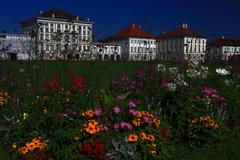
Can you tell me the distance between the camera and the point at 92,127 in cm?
418

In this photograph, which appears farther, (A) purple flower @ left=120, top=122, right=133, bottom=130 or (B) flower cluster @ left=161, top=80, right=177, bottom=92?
(B) flower cluster @ left=161, top=80, right=177, bottom=92

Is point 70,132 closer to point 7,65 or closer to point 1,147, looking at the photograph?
point 1,147

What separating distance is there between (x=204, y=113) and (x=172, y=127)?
0.55 metres

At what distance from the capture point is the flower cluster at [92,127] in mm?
4141

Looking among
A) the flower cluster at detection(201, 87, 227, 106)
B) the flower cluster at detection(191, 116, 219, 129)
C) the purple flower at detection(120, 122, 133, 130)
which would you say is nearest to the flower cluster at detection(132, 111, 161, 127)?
the purple flower at detection(120, 122, 133, 130)

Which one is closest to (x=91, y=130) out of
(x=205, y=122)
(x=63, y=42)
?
(x=205, y=122)

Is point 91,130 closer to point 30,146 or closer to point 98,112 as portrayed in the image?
point 98,112

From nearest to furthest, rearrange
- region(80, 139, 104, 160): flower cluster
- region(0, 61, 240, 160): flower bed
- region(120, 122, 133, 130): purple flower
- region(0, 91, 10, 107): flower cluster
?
region(80, 139, 104, 160): flower cluster
region(0, 61, 240, 160): flower bed
region(120, 122, 133, 130): purple flower
region(0, 91, 10, 107): flower cluster

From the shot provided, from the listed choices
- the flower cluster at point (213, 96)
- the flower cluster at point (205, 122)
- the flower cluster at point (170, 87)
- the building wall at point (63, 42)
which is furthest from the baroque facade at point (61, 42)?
the flower cluster at point (205, 122)

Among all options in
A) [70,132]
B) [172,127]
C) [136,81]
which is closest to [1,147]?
[70,132]

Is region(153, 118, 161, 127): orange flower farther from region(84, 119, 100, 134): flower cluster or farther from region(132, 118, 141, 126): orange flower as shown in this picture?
region(84, 119, 100, 134): flower cluster

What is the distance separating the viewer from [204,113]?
571cm

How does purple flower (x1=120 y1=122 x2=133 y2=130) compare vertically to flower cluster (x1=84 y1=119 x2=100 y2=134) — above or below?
below

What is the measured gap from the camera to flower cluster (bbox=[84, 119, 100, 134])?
4.14 m
